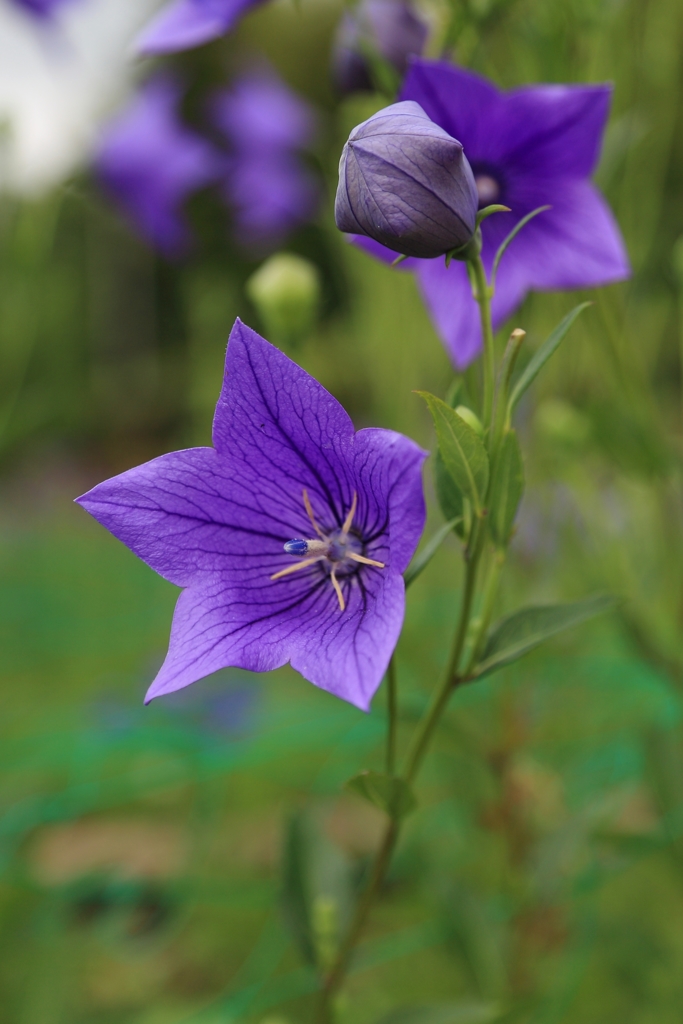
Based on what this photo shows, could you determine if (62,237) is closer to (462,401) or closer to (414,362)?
(414,362)

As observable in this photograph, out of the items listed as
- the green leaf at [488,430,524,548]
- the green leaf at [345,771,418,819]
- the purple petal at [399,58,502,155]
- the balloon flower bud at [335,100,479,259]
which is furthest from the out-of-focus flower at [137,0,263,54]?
the green leaf at [345,771,418,819]

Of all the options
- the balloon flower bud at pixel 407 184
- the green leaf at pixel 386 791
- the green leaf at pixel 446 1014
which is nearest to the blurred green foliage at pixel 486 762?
the green leaf at pixel 446 1014

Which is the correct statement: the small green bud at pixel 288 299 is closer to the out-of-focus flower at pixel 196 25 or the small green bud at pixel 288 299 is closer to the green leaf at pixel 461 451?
the out-of-focus flower at pixel 196 25

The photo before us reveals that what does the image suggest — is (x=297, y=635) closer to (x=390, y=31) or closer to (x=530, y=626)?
(x=530, y=626)

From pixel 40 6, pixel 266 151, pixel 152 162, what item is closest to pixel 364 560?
pixel 40 6

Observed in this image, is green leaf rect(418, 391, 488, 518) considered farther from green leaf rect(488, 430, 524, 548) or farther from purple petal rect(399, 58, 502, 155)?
purple petal rect(399, 58, 502, 155)
